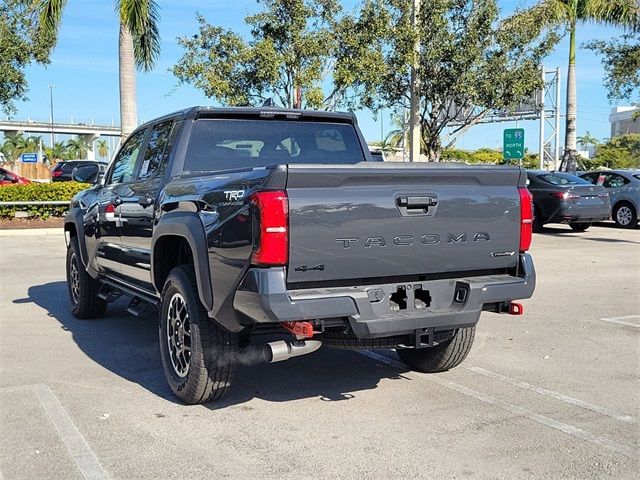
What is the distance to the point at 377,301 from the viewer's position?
14.1 feet

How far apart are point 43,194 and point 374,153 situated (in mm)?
15320

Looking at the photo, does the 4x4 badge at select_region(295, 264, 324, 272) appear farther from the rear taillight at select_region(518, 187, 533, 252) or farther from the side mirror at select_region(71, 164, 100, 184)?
the side mirror at select_region(71, 164, 100, 184)

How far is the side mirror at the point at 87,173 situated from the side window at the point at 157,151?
151 cm

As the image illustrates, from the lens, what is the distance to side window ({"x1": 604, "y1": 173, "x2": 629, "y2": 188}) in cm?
1947

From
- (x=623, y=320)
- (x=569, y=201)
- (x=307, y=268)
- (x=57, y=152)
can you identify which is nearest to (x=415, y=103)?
(x=569, y=201)

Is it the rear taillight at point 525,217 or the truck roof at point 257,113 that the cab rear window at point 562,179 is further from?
the rear taillight at point 525,217

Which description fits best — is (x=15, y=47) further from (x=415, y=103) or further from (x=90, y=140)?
(x=90, y=140)

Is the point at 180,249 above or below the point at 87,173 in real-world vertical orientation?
below

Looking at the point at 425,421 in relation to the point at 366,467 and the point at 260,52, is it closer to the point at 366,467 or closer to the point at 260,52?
the point at 366,467

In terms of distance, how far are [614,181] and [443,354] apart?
628 inches

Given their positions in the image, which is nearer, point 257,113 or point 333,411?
point 333,411

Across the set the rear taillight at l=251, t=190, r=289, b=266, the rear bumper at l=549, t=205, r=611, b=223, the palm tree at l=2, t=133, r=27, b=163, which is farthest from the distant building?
the rear taillight at l=251, t=190, r=289, b=266

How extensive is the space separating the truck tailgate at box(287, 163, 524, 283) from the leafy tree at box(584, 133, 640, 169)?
69.8 metres

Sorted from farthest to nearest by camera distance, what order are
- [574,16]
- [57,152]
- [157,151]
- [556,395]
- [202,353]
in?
[57,152], [574,16], [157,151], [556,395], [202,353]
